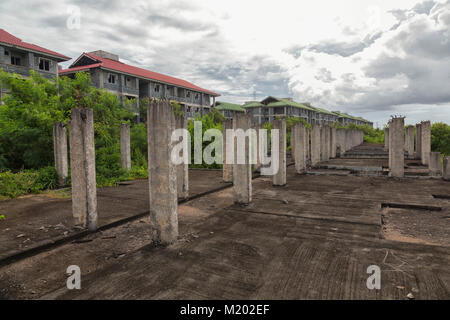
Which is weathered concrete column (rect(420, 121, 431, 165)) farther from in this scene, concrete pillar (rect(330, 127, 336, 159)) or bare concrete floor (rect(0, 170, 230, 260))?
bare concrete floor (rect(0, 170, 230, 260))

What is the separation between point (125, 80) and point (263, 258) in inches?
1107

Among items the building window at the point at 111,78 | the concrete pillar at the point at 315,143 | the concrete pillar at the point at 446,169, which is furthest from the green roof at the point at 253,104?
the concrete pillar at the point at 446,169

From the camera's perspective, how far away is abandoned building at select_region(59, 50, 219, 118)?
2580 cm

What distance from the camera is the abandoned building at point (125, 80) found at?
84.6 feet

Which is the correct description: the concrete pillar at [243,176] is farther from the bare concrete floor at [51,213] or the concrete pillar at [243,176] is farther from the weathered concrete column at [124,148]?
the weathered concrete column at [124,148]

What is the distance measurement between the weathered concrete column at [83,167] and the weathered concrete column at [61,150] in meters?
6.28

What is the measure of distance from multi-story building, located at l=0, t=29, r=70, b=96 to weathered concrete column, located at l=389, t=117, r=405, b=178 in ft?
77.1

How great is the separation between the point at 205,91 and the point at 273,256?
116 ft

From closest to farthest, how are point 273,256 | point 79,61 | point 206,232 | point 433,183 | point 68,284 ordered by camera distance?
point 68,284, point 273,256, point 206,232, point 433,183, point 79,61
